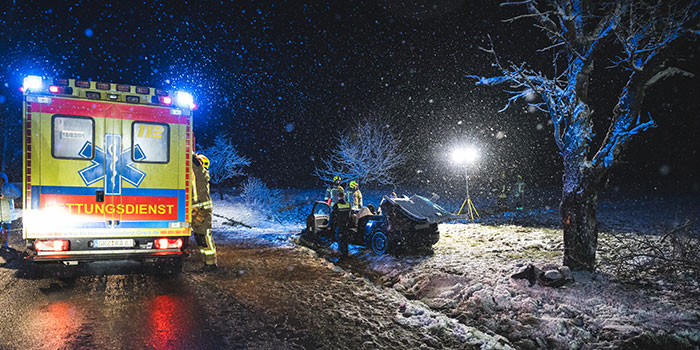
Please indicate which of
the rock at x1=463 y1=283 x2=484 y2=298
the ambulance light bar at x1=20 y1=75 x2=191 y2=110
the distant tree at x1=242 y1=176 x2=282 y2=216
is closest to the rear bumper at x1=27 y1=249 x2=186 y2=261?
the ambulance light bar at x1=20 y1=75 x2=191 y2=110

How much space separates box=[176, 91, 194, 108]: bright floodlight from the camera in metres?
6.37

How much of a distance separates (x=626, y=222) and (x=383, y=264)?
11.0 meters

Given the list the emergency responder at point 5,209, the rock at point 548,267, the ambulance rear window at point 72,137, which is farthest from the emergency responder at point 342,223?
the emergency responder at point 5,209

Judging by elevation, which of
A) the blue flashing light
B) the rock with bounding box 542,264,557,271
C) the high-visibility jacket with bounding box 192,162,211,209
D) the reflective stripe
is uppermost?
the blue flashing light

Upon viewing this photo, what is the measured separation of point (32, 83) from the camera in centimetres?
550

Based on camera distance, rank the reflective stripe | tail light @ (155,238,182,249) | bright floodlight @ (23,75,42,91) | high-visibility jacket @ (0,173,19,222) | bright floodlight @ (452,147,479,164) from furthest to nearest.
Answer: bright floodlight @ (452,147,479,164), high-visibility jacket @ (0,173,19,222), the reflective stripe, tail light @ (155,238,182,249), bright floodlight @ (23,75,42,91)

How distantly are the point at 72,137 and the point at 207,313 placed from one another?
332cm

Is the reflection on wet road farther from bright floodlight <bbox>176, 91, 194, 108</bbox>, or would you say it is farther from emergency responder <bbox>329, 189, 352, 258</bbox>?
emergency responder <bbox>329, 189, 352, 258</bbox>

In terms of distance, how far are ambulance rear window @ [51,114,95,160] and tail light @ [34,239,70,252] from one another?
48.9 inches

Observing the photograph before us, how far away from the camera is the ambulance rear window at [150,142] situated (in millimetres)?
6070

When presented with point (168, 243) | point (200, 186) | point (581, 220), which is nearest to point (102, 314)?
point (168, 243)

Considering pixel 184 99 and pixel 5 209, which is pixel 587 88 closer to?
pixel 184 99

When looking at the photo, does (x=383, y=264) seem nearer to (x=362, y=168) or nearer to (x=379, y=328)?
(x=379, y=328)

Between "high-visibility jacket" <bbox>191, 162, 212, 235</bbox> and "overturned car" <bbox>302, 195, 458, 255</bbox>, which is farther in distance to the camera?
"overturned car" <bbox>302, 195, 458, 255</bbox>
